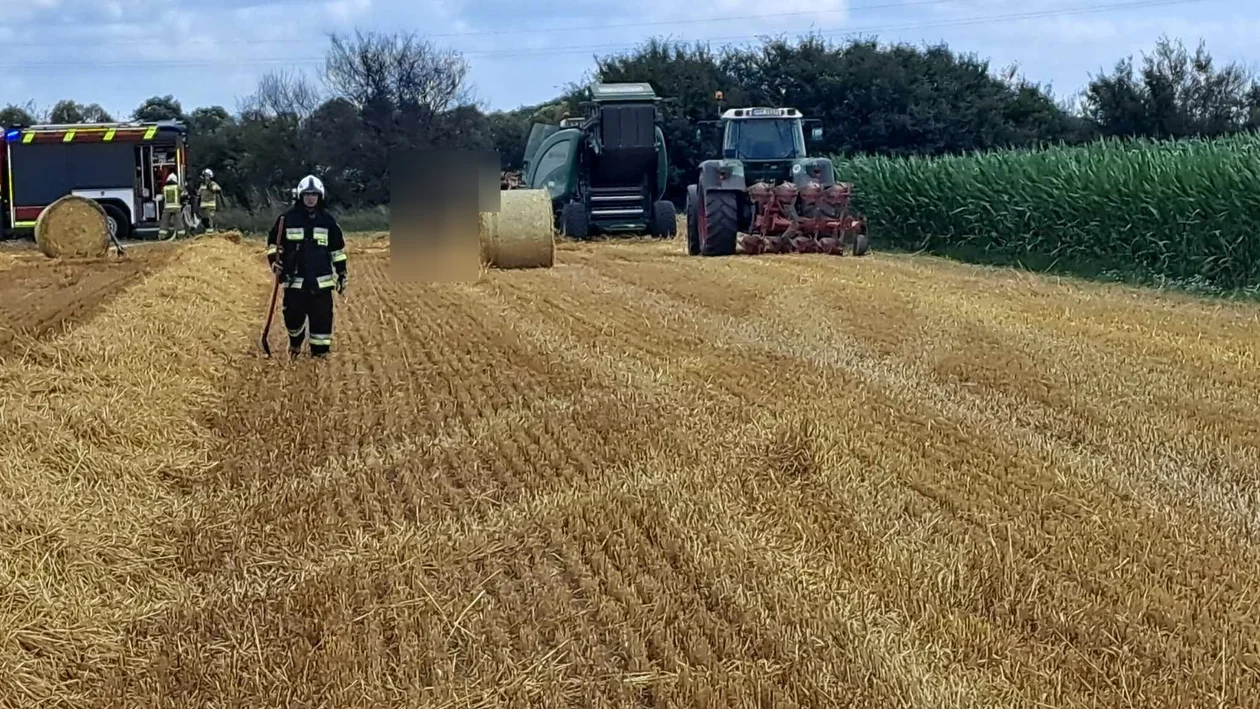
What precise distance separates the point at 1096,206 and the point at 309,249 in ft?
43.2

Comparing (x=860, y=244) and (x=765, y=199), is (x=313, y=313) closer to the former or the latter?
(x=765, y=199)

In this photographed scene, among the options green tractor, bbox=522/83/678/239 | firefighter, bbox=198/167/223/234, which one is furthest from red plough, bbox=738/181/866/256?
firefighter, bbox=198/167/223/234

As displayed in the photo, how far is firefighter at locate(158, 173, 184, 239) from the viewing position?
28591mm

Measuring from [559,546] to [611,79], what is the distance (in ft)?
140

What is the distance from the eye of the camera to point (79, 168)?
95.7 ft

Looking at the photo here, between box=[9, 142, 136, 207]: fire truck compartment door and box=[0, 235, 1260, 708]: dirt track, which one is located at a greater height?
box=[9, 142, 136, 207]: fire truck compartment door

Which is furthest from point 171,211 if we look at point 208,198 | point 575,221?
point 575,221

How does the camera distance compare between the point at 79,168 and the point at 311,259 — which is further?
the point at 79,168

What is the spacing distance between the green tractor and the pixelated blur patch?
10.7 metres

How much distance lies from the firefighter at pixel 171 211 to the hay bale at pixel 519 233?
1156 cm

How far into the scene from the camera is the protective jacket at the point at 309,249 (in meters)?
11.1

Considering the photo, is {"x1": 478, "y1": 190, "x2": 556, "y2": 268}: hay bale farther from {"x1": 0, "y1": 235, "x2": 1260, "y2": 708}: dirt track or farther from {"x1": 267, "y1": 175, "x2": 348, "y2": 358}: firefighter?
{"x1": 267, "y1": 175, "x2": 348, "y2": 358}: firefighter

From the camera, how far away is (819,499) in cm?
657

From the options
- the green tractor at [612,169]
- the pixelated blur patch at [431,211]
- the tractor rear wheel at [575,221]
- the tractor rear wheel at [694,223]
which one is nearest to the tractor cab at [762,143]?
the tractor rear wheel at [694,223]
